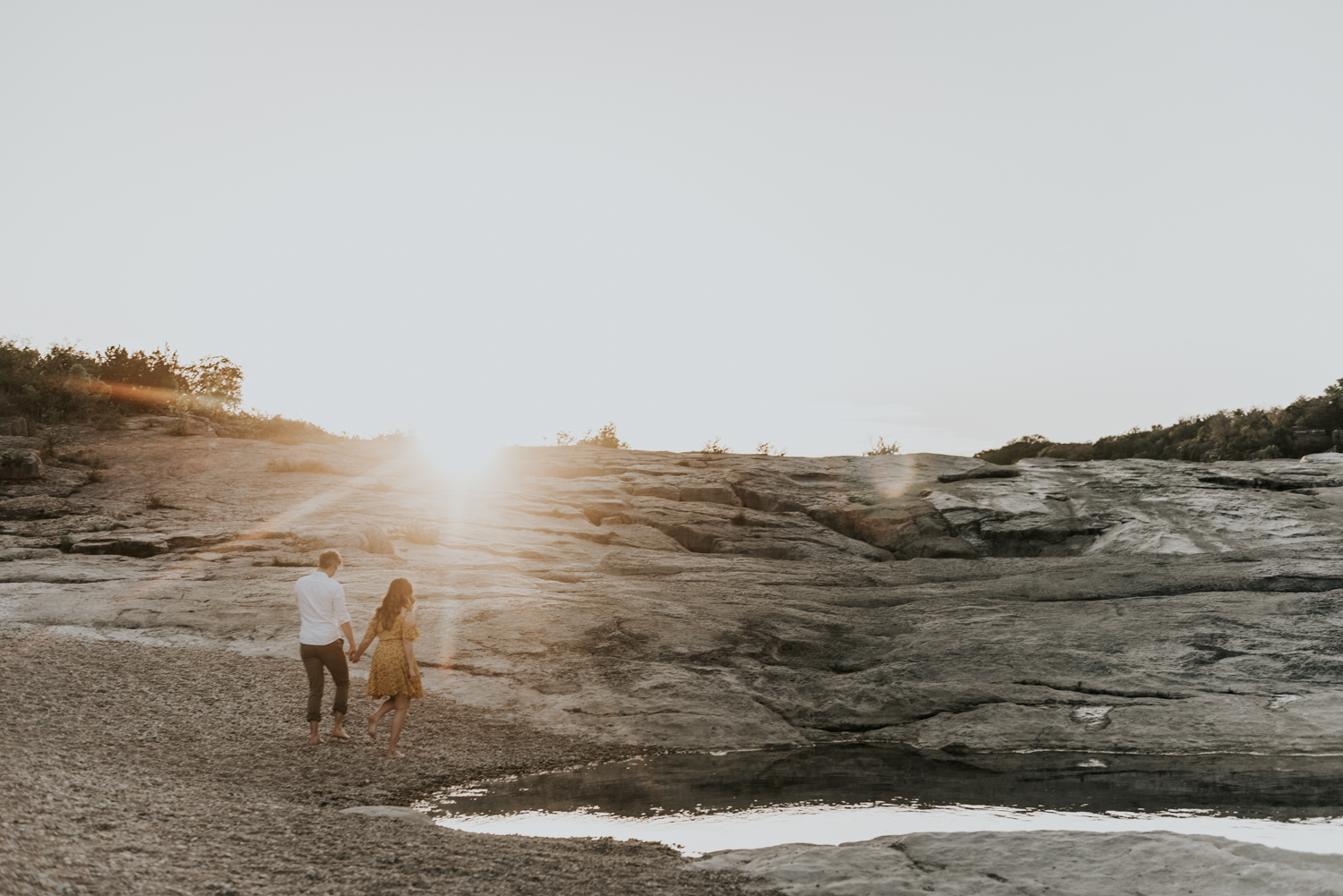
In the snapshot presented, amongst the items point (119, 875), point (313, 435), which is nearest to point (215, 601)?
point (119, 875)

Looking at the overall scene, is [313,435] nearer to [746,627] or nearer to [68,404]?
[68,404]

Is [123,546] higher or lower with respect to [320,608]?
lower

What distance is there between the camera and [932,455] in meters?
32.7

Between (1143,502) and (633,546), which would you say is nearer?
(633,546)

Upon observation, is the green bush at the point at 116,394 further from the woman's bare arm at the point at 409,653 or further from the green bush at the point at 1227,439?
the green bush at the point at 1227,439

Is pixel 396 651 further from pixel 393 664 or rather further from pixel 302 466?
pixel 302 466

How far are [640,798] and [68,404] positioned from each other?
101ft

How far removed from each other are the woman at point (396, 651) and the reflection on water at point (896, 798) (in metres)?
1.68

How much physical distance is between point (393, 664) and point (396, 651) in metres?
0.17

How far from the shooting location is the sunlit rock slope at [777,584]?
14.2 m

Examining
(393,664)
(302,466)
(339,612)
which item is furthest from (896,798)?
(302,466)

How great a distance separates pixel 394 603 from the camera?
450 inches

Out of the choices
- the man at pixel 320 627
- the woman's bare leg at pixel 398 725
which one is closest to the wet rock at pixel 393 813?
the woman's bare leg at pixel 398 725

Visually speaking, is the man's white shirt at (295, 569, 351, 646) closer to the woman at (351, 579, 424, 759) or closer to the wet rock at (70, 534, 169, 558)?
the woman at (351, 579, 424, 759)
